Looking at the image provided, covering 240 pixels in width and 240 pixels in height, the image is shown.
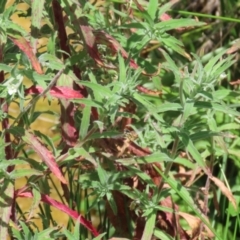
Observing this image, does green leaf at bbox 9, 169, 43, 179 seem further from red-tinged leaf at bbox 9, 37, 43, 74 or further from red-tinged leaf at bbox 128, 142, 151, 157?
red-tinged leaf at bbox 128, 142, 151, 157

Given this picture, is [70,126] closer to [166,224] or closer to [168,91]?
[166,224]

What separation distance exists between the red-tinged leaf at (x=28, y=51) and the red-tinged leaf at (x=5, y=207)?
29cm

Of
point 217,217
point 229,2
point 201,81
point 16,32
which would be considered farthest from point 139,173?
point 229,2

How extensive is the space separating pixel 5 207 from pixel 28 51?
360mm

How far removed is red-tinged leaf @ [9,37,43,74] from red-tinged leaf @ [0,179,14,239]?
0.94ft

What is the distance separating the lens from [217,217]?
7.79 ft

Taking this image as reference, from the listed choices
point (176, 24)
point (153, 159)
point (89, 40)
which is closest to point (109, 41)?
point (89, 40)

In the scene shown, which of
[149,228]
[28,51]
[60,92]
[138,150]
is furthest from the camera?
[138,150]

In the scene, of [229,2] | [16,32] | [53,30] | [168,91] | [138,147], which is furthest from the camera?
[229,2]

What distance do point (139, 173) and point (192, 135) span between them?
7.6 inches

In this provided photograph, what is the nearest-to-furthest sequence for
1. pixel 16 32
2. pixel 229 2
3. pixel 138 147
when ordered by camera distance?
1. pixel 16 32
2. pixel 138 147
3. pixel 229 2

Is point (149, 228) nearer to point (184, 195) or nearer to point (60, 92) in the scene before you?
point (184, 195)

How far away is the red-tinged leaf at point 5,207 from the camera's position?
155 cm

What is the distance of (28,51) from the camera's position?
1467mm
